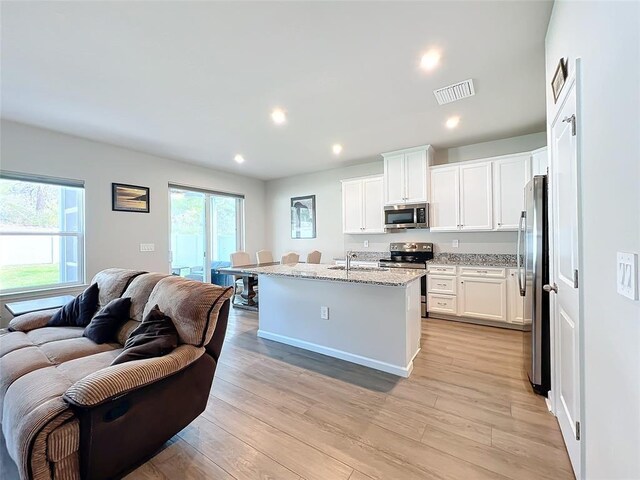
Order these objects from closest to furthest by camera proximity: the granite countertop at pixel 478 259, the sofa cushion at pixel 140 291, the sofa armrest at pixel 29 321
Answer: the sofa cushion at pixel 140 291 < the sofa armrest at pixel 29 321 < the granite countertop at pixel 478 259

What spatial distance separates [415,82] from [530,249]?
70.4 inches

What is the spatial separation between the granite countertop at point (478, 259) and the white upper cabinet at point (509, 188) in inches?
20.1

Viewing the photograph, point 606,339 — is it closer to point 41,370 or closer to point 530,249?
point 530,249

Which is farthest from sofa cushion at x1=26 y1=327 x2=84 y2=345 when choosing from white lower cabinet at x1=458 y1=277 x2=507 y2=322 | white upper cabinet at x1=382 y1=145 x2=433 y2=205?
white lower cabinet at x1=458 y1=277 x2=507 y2=322

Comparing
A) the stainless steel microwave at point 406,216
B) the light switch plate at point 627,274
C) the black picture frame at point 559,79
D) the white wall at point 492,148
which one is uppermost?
the white wall at point 492,148

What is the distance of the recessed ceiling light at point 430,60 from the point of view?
212cm

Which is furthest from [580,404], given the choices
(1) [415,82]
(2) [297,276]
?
(1) [415,82]

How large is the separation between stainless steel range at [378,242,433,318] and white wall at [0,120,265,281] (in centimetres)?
387

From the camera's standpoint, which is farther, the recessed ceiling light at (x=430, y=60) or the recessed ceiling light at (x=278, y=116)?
the recessed ceiling light at (x=278, y=116)

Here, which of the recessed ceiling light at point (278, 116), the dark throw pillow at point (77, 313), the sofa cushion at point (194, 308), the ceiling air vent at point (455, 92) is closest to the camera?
the sofa cushion at point (194, 308)

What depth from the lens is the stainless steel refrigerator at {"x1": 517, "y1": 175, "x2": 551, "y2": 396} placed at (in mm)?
2037

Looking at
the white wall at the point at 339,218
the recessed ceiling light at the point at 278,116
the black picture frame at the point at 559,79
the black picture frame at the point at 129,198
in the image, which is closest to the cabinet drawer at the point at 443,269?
the white wall at the point at 339,218

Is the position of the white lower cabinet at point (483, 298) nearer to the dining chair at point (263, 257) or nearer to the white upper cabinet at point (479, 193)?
the white upper cabinet at point (479, 193)

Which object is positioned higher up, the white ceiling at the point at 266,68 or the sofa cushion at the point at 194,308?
the white ceiling at the point at 266,68
